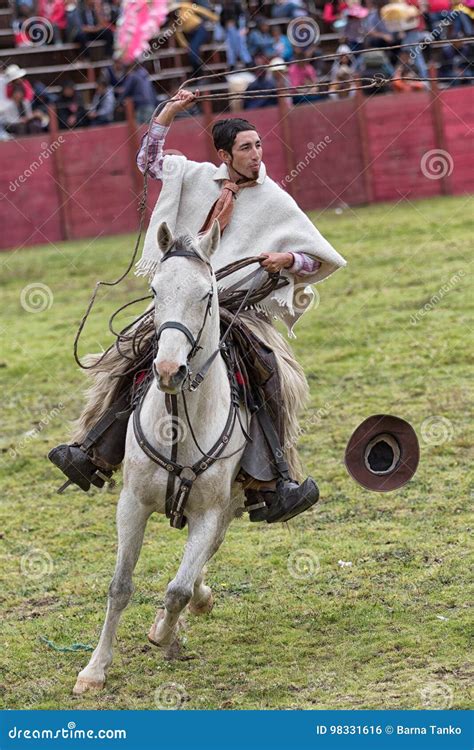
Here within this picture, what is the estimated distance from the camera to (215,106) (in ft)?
74.8

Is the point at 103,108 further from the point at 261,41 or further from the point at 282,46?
the point at 282,46

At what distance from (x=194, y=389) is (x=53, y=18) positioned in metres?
17.7

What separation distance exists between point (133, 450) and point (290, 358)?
153cm

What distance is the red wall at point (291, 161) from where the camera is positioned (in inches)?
856

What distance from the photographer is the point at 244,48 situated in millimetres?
22484

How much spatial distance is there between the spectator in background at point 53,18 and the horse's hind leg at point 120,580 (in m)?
17.2

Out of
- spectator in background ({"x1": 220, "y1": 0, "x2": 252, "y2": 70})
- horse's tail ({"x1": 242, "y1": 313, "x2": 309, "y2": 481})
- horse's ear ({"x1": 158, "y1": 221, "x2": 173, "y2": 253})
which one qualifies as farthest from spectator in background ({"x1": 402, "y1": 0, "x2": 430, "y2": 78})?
horse's ear ({"x1": 158, "y1": 221, "x2": 173, "y2": 253})

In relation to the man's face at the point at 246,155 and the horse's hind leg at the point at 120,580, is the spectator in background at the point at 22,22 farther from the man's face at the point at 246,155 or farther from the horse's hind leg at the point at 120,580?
the horse's hind leg at the point at 120,580

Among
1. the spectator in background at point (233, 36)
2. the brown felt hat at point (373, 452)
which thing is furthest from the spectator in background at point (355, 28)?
the brown felt hat at point (373, 452)

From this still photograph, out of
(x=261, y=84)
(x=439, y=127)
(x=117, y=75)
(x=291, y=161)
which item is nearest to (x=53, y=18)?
(x=117, y=75)

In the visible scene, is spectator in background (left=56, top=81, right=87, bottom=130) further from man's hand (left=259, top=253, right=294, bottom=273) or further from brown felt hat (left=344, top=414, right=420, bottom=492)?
man's hand (left=259, top=253, right=294, bottom=273)

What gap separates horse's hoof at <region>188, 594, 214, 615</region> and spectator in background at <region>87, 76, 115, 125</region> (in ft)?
48.7

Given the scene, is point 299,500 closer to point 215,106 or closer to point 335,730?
point 335,730

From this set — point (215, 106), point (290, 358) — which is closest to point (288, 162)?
point (215, 106)
